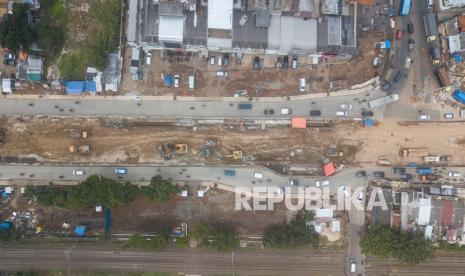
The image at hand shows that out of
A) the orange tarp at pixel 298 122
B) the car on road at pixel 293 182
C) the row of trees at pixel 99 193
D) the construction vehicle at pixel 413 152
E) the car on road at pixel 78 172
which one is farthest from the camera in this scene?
the construction vehicle at pixel 413 152

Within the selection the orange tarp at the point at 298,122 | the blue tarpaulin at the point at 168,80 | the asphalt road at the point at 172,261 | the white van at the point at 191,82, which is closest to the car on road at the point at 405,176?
the asphalt road at the point at 172,261

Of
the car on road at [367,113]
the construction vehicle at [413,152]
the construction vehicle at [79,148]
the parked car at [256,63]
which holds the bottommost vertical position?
the construction vehicle at [79,148]

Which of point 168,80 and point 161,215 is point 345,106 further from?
point 161,215

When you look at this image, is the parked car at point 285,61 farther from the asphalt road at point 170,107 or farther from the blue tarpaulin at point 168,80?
the blue tarpaulin at point 168,80

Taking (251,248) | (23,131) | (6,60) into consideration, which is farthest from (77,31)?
(251,248)

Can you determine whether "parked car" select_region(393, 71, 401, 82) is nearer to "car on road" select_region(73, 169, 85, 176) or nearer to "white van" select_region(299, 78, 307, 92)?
"white van" select_region(299, 78, 307, 92)

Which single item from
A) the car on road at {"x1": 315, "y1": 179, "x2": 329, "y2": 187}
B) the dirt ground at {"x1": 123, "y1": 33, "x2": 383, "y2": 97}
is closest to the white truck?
the dirt ground at {"x1": 123, "y1": 33, "x2": 383, "y2": 97}
